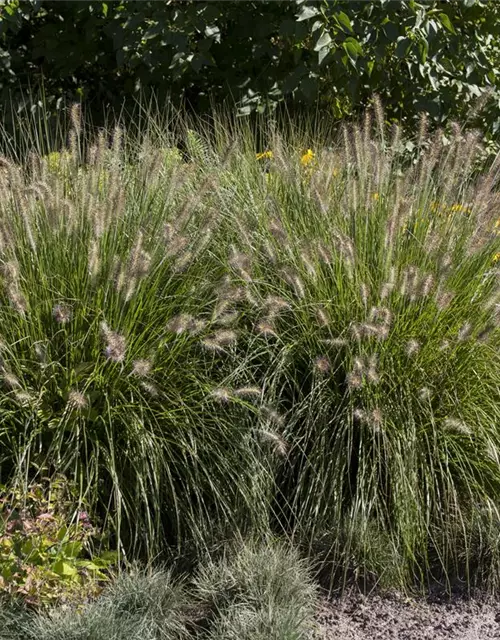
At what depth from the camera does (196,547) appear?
11.7 feet

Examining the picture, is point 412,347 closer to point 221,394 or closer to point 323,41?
point 221,394

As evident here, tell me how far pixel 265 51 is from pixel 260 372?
3.44 meters

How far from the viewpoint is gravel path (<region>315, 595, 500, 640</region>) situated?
11.0ft

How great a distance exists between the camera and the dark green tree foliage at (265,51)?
20.2 ft

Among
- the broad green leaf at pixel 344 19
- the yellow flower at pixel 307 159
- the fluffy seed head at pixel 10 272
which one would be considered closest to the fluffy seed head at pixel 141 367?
the fluffy seed head at pixel 10 272

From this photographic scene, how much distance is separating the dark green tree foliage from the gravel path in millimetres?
3513

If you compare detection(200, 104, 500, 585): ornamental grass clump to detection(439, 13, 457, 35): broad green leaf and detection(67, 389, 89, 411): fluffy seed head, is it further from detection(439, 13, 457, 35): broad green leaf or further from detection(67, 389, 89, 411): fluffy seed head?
detection(439, 13, 457, 35): broad green leaf

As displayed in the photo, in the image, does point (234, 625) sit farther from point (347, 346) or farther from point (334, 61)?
point (334, 61)

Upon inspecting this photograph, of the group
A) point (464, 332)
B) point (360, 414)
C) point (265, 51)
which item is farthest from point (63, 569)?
point (265, 51)

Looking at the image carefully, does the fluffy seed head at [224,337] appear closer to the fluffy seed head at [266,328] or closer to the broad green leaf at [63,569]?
the fluffy seed head at [266,328]

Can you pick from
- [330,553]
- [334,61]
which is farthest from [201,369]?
[334,61]

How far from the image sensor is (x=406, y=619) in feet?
11.3

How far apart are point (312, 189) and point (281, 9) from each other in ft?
9.74

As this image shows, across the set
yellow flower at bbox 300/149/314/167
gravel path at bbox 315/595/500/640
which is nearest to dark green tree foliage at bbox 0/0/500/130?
yellow flower at bbox 300/149/314/167
